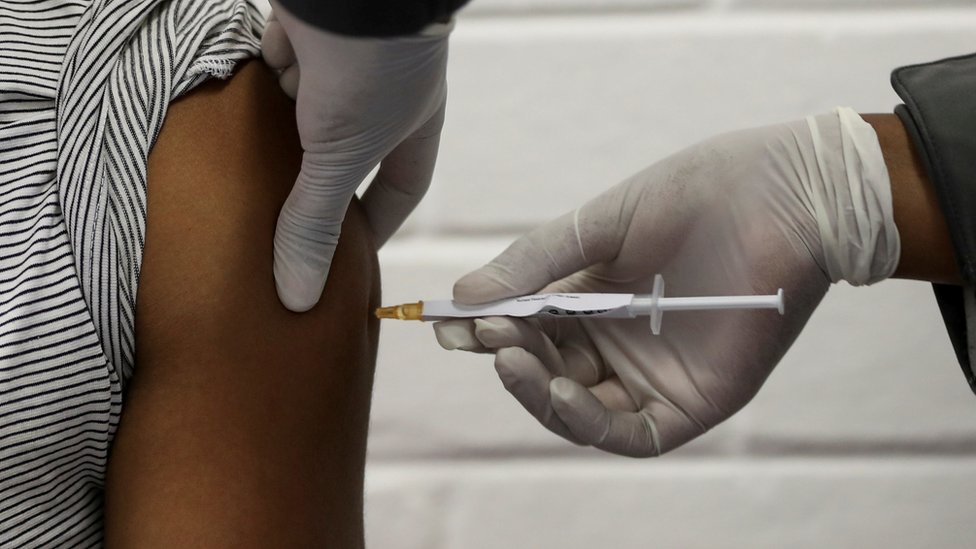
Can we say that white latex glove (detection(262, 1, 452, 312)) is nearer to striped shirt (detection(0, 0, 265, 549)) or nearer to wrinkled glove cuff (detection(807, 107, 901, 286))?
striped shirt (detection(0, 0, 265, 549))

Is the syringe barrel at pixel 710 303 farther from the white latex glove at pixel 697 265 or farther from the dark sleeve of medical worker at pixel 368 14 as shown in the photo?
the dark sleeve of medical worker at pixel 368 14

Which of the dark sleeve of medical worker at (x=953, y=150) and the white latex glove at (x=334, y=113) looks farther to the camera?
the dark sleeve of medical worker at (x=953, y=150)

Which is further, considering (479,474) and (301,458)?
(479,474)

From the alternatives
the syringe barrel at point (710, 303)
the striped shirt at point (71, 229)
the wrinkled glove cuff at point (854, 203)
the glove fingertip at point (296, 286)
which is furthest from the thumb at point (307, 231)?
the wrinkled glove cuff at point (854, 203)

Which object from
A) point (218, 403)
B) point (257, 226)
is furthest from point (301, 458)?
point (257, 226)

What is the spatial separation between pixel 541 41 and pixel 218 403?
2.66 ft

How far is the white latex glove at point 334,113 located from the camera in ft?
1.87

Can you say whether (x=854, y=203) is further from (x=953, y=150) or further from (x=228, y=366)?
(x=228, y=366)

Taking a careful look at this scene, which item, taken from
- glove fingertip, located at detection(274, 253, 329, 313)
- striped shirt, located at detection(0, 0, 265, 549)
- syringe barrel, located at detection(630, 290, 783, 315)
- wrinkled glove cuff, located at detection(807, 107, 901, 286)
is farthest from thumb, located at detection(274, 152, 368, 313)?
wrinkled glove cuff, located at detection(807, 107, 901, 286)

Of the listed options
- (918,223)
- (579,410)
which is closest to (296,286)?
(579,410)

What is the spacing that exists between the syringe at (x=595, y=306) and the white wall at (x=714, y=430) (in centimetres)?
50

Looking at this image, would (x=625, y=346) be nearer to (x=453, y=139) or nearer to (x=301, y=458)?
(x=301, y=458)

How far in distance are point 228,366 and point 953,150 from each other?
0.62m

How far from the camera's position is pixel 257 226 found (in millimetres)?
689
